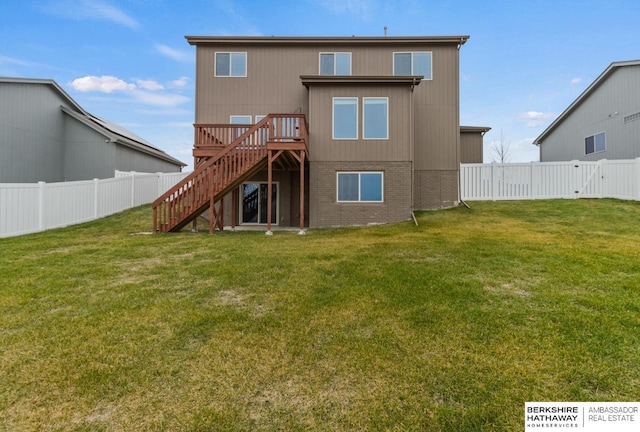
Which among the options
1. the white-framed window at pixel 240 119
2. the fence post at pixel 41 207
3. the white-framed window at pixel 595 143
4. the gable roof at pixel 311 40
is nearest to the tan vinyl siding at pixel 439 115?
the gable roof at pixel 311 40

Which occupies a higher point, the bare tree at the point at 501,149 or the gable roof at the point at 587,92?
the bare tree at the point at 501,149

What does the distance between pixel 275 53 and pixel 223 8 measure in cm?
451

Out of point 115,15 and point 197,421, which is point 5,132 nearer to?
point 115,15

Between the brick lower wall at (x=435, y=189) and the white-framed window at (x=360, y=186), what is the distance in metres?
2.35

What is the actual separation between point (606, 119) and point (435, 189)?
1047 centimetres

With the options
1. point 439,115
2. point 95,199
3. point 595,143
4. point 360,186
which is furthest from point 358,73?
point 595,143

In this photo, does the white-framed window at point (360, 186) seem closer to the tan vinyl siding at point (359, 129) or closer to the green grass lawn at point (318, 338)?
the tan vinyl siding at point (359, 129)

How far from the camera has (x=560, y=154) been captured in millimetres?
20328

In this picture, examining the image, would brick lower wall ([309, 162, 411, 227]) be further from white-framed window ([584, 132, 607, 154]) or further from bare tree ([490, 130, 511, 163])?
bare tree ([490, 130, 511, 163])

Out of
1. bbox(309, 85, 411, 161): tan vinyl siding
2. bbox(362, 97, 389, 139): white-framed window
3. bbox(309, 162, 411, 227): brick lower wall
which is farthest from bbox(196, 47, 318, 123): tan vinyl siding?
bbox(309, 162, 411, 227): brick lower wall

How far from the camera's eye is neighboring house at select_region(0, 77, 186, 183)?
50.2 ft

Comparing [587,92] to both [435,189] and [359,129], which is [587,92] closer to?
[435,189]

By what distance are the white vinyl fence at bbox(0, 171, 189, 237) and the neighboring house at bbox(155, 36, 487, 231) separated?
223 cm

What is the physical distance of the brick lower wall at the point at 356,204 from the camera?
11812 mm
